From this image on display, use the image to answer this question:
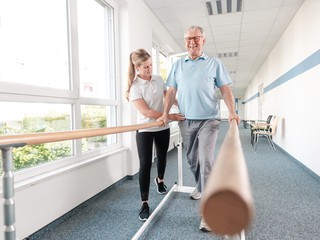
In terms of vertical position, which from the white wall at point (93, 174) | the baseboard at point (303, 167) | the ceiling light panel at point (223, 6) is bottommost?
the baseboard at point (303, 167)

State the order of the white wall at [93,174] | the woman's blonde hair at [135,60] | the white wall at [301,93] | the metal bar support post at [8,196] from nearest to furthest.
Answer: the metal bar support post at [8,196] → the white wall at [93,174] → the woman's blonde hair at [135,60] → the white wall at [301,93]

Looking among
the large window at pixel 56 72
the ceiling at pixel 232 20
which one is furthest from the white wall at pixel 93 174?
the ceiling at pixel 232 20

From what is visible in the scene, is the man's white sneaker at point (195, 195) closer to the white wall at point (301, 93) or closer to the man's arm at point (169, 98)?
the man's arm at point (169, 98)

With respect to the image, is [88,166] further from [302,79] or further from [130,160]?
[302,79]

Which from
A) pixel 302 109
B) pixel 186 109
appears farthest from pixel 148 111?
pixel 302 109

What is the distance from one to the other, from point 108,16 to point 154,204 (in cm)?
248

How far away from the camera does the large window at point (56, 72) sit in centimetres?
184

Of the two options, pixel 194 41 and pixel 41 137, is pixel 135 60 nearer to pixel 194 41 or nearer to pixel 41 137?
pixel 194 41

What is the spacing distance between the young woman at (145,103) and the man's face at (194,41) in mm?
355

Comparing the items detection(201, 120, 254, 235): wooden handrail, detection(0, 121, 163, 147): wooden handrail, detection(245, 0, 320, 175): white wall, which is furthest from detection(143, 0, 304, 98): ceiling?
detection(201, 120, 254, 235): wooden handrail

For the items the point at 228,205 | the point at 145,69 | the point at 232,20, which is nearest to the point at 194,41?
Answer: the point at 145,69

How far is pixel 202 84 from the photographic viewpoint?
76.8 inches

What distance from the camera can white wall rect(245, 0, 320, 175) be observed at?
11.3 ft

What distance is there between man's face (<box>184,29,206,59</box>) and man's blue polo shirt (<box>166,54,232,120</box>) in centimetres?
6
